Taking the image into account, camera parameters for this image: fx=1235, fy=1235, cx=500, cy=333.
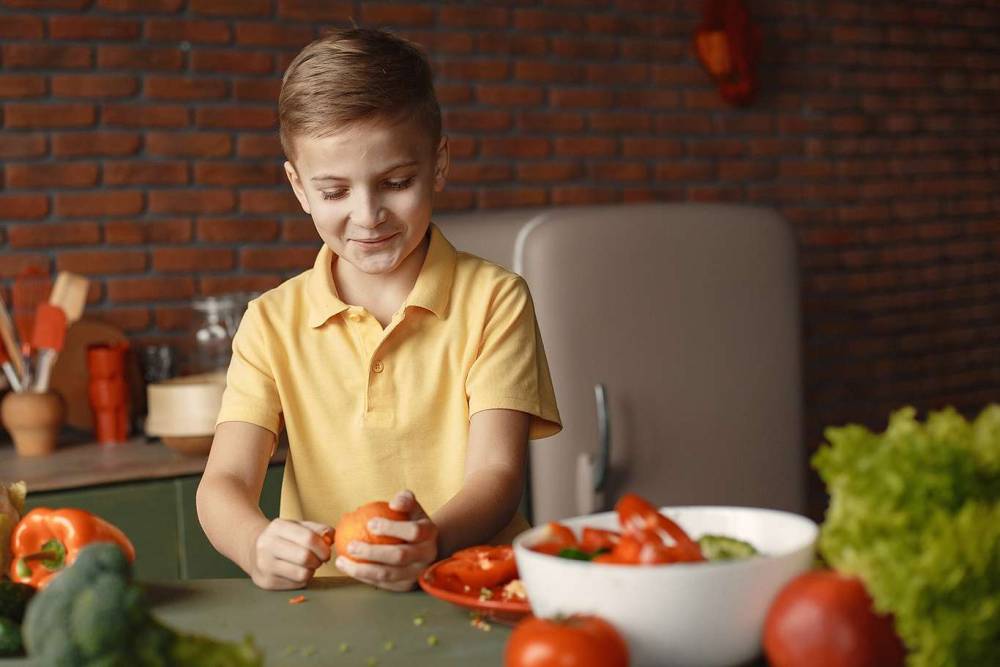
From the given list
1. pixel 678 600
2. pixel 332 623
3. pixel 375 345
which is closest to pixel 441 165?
pixel 375 345

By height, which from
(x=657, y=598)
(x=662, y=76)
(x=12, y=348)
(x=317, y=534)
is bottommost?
(x=12, y=348)

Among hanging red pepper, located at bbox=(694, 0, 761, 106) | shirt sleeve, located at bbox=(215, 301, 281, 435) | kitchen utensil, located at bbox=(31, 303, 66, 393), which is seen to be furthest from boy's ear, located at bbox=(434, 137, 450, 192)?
hanging red pepper, located at bbox=(694, 0, 761, 106)

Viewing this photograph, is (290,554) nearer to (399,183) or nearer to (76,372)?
(399,183)

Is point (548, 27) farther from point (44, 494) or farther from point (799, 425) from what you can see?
point (44, 494)

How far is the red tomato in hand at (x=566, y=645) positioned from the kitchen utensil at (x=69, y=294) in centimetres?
222

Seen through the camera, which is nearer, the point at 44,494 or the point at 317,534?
the point at 317,534

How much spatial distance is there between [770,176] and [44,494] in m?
2.52

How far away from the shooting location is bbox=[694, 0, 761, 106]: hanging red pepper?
3.70 m

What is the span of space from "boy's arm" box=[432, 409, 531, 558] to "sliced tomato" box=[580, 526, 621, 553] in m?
0.36

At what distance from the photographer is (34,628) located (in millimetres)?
826

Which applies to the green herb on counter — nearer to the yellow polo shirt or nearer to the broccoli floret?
the broccoli floret

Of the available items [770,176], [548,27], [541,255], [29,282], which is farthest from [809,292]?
[29,282]

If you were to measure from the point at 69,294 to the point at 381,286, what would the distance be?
56.0 inches

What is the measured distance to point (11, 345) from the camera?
9.04 ft
